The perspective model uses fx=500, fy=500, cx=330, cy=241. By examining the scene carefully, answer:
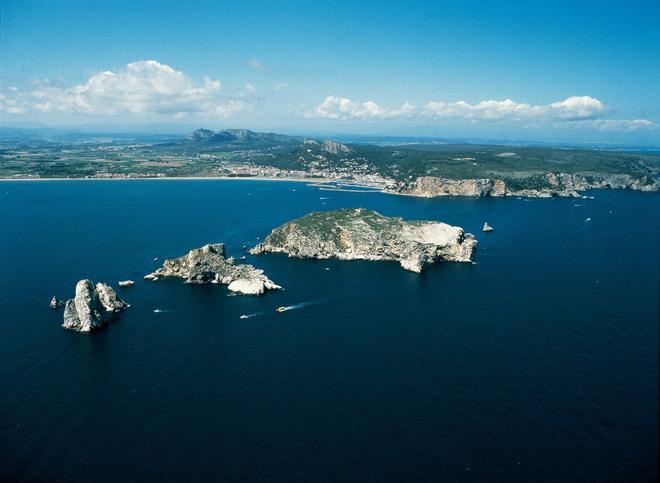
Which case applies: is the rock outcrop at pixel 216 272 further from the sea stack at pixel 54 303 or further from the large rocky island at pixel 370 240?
the large rocky island at pixel 370 240

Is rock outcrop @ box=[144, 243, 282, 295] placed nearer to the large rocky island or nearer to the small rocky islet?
the small rocky islet

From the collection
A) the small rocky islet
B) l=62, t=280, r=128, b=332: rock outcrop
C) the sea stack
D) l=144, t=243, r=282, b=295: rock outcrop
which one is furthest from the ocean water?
Answer: the small rocky islet

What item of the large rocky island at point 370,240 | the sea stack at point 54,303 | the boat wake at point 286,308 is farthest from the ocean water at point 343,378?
the large rocky island at point 370,240

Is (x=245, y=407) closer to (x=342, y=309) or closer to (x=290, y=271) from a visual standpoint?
(x=342, y=309)

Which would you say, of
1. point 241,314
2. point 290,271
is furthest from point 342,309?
point 290,271

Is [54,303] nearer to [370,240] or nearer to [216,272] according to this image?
[216,272]

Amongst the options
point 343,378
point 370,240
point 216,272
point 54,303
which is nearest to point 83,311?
point 54,303
